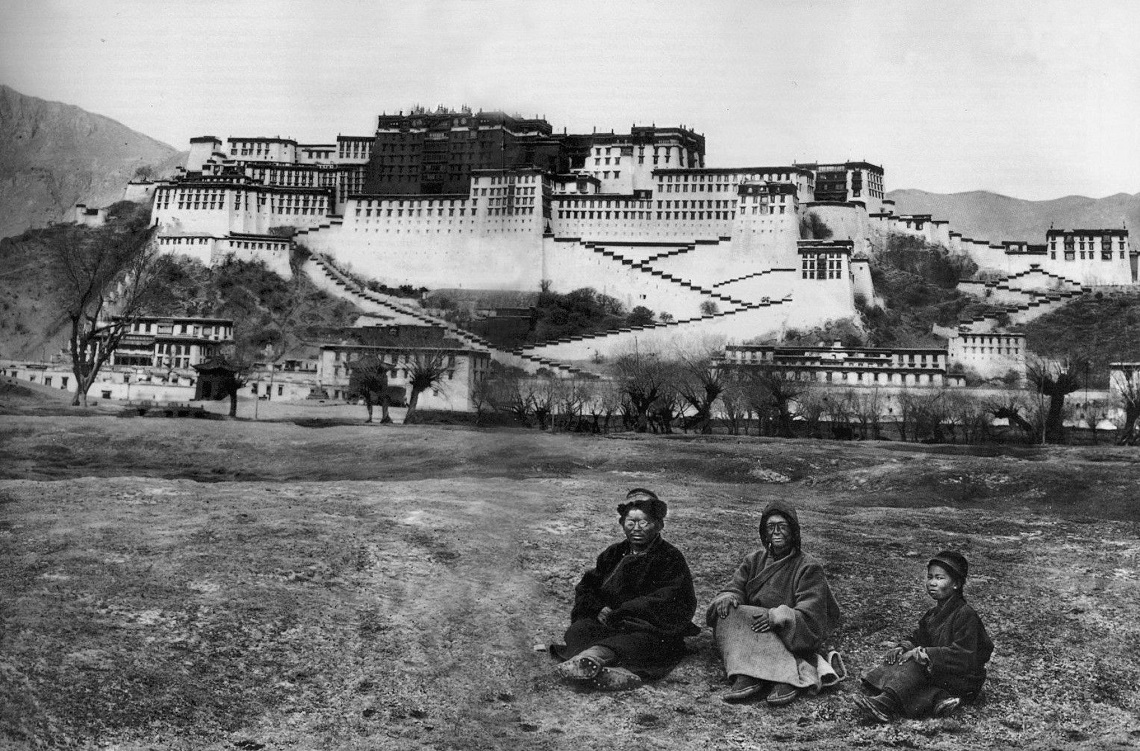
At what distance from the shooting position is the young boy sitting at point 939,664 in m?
8.67

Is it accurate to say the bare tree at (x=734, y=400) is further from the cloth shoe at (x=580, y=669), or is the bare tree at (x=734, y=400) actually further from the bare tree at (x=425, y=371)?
the cloth shoe at (x=580, y=669)

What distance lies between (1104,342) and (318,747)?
31384 millimetres

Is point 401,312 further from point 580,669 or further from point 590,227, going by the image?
point 580,669

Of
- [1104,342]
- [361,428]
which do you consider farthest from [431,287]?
[361,428]

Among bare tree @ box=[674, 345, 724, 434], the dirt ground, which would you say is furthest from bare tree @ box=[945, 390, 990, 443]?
the dirt ground

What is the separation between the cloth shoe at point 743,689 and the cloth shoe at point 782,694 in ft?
0.33

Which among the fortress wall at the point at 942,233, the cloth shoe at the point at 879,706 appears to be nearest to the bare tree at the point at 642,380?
the cloth shoe at the point at 879,706

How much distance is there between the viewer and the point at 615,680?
29.7 feet

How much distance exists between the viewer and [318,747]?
→ 8.39m

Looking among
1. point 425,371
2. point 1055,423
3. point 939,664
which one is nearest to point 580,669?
point 939,664

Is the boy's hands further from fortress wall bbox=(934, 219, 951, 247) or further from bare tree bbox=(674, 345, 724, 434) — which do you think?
fortress wall bbox=(934, 219, 951, 247)

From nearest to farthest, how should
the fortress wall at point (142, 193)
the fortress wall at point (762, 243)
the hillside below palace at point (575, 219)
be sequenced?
the hillside below palace at point (575, 219) → the fortress wall at point (762, 243) → the fortress wall at point (142, 193)

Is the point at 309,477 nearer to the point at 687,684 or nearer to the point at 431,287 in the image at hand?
the point at 687,684

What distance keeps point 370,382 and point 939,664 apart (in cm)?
1986
